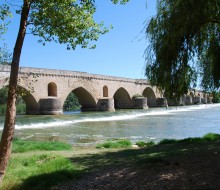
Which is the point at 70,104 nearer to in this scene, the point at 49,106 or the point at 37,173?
the point at 49,106

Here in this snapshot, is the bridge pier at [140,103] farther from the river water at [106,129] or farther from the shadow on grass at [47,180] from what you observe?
the shadow on grass at [47,180]

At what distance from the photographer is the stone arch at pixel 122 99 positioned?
57.3 metres

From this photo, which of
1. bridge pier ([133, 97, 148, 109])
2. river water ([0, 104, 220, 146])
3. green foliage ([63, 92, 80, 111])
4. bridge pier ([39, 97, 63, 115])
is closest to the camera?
river water ([0, 104, 220, 146])

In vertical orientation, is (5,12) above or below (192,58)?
above

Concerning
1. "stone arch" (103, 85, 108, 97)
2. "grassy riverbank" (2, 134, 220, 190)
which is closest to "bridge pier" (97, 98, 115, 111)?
"stone arch" (103, 85, 108, 97)

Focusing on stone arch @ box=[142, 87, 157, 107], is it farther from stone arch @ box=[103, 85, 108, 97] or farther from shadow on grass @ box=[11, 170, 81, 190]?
shadow on grass @ box=[11, 170, 81, 190]

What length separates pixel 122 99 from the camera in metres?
59.6

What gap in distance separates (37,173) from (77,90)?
4031cm

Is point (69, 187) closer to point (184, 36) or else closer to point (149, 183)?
point (149, 183)

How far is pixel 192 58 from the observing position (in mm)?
8148

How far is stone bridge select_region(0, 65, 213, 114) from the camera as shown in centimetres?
3506

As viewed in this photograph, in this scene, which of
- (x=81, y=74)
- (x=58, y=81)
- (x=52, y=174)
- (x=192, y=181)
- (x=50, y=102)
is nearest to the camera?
(x=192, y=181)

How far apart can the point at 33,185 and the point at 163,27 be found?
5.08 m

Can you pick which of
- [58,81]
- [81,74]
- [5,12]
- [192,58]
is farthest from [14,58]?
[81,74]
